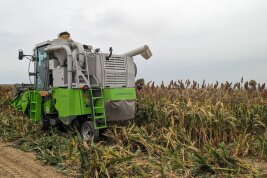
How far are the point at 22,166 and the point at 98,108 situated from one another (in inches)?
80.9

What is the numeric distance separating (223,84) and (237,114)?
5.61 ft

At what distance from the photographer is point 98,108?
7043 mm

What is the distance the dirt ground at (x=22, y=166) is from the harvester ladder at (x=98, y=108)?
1429 millimetres

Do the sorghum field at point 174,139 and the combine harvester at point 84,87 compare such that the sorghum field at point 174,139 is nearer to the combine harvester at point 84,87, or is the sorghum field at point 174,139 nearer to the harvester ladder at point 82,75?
the combine harvester at point 84,87

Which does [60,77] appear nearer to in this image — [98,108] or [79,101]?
[79,101]

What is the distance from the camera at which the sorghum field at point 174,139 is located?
465cm

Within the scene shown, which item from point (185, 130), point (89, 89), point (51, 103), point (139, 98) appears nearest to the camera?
point (185, 130)

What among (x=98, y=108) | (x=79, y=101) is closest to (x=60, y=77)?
(x=79, y=101)

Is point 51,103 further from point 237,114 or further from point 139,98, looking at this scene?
point 237,114

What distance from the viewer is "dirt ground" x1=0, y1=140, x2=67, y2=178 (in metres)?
4.98

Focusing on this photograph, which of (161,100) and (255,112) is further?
(161,100)

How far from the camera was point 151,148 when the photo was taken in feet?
20.0

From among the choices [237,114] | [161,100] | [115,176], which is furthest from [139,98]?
[115,176]

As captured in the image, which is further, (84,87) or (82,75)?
(82,75)
